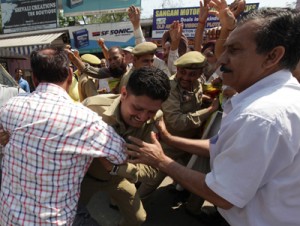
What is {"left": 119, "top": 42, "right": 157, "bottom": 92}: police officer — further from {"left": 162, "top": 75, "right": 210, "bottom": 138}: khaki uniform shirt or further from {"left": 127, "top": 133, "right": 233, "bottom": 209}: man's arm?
{"left": 127, "top": 133, "right": 233, "bottom": 209}: man's arm

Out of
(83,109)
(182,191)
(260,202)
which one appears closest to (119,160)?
(83,109)

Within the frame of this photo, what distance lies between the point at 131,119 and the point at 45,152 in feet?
2.03

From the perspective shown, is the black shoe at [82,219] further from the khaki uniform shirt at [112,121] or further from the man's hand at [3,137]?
the man's hand at [3,137]

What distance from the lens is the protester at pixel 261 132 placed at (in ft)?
3.59

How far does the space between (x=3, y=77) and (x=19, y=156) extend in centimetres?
300

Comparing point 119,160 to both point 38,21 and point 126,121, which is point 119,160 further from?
point 38,21

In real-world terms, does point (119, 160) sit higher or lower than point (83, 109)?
lower

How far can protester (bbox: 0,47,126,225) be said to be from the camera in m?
1.33

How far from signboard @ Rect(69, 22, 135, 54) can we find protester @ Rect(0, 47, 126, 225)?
12723 millimetres

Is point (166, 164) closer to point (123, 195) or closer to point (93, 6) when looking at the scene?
point (123, 195)

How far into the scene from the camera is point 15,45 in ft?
52.2

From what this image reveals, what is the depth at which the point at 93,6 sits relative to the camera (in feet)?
49.0

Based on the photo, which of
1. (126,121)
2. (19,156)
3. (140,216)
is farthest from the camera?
(140,216)

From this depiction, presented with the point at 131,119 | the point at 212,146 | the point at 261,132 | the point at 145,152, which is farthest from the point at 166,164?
the point at 261,132
